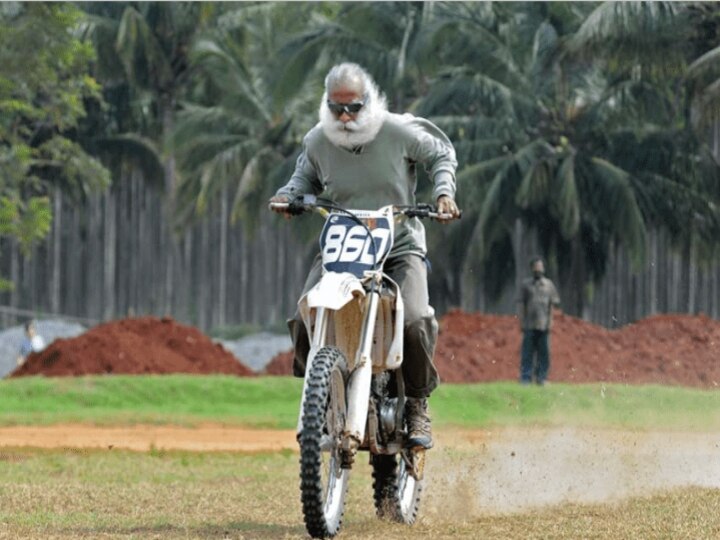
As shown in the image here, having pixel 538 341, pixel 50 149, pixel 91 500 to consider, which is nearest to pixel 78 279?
pixel 50 149

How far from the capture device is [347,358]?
309 inches

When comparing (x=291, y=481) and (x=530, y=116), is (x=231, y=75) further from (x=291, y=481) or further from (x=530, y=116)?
(x=291, y=481)

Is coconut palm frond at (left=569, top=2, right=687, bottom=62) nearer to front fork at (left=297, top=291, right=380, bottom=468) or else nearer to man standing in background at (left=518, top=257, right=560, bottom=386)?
man standing in background at (left=518, top=257, right=560, bottom=386)

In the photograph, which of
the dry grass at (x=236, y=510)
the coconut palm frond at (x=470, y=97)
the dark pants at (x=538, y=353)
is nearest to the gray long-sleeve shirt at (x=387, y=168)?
the dry grass at (x=236, y=510)

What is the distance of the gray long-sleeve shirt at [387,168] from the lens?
835 centimetres

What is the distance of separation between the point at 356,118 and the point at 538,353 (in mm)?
16123

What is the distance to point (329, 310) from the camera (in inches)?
307

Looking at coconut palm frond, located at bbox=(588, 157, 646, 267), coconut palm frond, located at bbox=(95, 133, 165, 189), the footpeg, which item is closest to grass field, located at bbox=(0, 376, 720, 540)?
the footpeg

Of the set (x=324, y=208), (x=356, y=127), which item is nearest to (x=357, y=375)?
(x=324, y=208)

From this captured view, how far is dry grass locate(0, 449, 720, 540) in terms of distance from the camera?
8.08m

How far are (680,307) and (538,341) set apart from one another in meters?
13.9

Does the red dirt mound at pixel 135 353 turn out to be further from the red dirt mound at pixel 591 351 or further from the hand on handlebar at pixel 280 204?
the hand on handlebar at pixel 280 204

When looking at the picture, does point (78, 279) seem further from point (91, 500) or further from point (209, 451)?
point (91, 500)

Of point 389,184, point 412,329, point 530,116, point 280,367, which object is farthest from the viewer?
point 530,116
